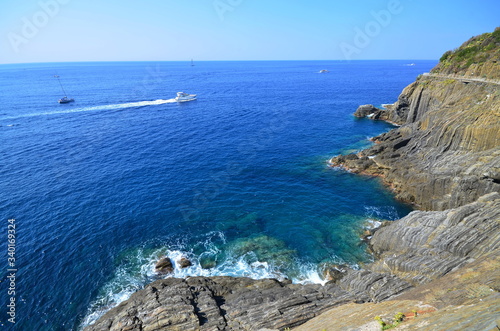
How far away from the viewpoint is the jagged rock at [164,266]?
3756cm

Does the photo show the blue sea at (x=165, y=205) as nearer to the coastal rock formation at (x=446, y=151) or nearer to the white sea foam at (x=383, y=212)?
the white sea foam at (x=383, y=212)

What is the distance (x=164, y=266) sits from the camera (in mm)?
37812

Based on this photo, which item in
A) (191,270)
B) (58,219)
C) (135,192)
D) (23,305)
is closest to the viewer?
(23,305)

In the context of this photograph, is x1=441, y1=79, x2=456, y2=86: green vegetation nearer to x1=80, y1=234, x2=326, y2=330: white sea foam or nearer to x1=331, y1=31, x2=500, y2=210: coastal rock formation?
x1=331, y1=31, x2=500, y2=210: coastal rock formation

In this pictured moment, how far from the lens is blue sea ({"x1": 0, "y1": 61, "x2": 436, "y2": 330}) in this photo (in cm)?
3653

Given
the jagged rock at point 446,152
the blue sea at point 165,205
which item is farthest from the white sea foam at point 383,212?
the jagged rock at point 446,152

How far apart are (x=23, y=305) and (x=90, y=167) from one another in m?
37.4

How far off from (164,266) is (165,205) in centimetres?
1564

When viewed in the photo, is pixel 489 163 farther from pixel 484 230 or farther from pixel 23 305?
pixel 23 305

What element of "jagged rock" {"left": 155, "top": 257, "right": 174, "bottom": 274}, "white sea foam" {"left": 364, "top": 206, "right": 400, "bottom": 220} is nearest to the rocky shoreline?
"jagged rock" {"left": 155, "top": 257, "right": 174, "bottom": 274}

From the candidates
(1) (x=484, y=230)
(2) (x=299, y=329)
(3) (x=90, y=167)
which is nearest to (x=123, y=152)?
(3) (x=90, y=167)

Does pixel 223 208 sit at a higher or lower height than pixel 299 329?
lower

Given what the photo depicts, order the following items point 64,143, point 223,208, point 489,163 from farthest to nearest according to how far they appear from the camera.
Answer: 1. point 64,143
2. point 223,208
3. point 489,163

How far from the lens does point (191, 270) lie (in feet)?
124
